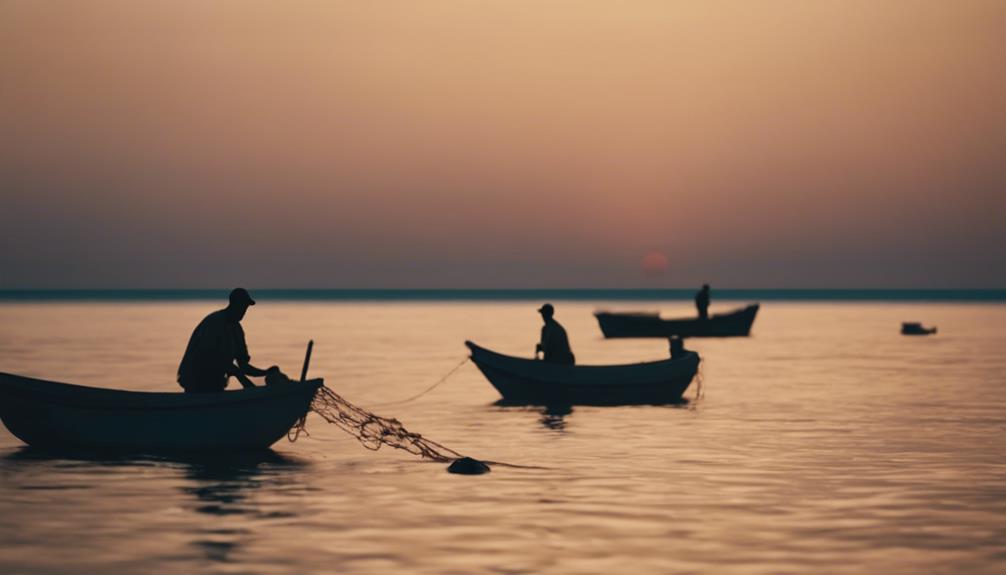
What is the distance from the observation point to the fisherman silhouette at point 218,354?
20.8m

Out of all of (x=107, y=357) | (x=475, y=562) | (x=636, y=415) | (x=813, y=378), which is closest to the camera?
(x=475, y=562)

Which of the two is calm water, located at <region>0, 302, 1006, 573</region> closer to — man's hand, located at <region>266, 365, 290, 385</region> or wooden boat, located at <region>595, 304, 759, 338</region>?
man's hand, located at <region>266, 365, 290, 385</region>

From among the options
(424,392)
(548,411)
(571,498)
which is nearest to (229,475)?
(571,498)

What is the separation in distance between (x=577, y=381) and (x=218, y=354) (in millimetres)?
12179

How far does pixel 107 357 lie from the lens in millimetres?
54625

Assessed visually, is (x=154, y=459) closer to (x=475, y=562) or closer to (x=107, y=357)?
(x=475, y=562)

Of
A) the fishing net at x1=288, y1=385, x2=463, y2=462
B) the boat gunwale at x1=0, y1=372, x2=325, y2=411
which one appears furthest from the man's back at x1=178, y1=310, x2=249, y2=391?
the fishing net at x1=288, y1=385, x2=463, y2=462

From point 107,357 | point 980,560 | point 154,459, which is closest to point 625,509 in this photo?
point 980,560

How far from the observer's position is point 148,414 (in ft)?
68.5

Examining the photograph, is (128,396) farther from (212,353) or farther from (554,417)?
(554,417)

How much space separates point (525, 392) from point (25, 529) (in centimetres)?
1843

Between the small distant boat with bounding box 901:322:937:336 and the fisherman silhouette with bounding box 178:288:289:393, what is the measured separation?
71.4 metres

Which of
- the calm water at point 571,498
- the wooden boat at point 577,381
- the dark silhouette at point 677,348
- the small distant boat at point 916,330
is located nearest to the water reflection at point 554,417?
the calm water at point 571,498

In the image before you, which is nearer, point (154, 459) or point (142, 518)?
point (142, 518)
